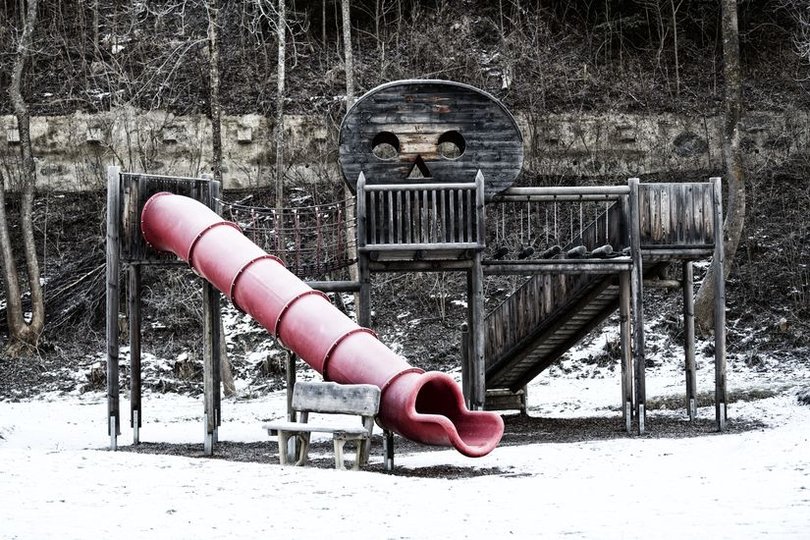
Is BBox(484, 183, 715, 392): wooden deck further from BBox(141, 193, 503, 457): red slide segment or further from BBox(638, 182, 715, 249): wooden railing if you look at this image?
BBox(141, 193, 503, 457): red slide segment

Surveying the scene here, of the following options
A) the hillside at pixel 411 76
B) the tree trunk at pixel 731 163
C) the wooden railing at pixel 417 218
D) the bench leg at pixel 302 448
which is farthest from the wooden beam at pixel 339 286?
the tree trunk at pixel 731 163

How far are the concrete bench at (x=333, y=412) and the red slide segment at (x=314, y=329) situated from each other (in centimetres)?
23

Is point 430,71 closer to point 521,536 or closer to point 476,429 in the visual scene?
point 476,429

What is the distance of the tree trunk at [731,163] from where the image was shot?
24.9m

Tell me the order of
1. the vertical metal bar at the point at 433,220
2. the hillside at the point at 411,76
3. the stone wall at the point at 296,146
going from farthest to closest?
1. the stone wall at the point at 296,146
2. the hillside at the point at 411,76
3. the vertical metal bar at the point at 433,220

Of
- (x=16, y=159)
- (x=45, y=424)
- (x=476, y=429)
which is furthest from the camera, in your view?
(x=16, y=159)

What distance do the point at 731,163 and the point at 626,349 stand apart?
863 cm

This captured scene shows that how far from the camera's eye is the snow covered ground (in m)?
9.16

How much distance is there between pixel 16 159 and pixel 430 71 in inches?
437

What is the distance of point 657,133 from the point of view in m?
31.9

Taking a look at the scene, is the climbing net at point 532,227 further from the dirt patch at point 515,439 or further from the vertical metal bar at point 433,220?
the vertical metal bar at point 433,220

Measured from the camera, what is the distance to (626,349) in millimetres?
17859

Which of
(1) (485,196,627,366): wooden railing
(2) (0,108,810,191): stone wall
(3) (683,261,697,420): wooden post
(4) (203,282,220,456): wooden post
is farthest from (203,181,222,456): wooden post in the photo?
(2) (0,108,810,191): stone wall

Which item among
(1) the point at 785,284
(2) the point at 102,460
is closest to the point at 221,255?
(2) the point at 102,460
